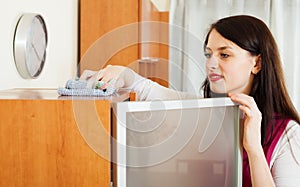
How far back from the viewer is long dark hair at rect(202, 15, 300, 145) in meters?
1.37

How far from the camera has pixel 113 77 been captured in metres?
1.29

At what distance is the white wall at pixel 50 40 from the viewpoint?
1264 millimetres

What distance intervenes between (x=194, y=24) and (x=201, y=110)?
2330 millimetres

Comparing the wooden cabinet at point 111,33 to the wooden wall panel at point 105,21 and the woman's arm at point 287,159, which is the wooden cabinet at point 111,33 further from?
the woman's arm at point 287,159

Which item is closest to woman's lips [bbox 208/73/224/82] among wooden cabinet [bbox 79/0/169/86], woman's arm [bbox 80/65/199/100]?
woman's arm [bbox 80/65/199/100]

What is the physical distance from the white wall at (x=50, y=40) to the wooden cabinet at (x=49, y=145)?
0.33 meters

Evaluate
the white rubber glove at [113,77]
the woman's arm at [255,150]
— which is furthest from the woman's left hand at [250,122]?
the white rubber glove at [113,77]

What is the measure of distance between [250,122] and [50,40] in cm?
87

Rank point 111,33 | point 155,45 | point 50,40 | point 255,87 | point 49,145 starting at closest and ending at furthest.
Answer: point 49,145 < point 255,87 < point 50,40 < point 111,33 < point 155,45

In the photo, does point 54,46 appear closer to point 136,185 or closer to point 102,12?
point 102,12

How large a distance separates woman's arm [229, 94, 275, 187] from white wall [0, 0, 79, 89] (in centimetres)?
71

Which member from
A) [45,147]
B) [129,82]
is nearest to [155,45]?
[129,82]

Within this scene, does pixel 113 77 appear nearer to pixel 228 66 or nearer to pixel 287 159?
pixel 228 66

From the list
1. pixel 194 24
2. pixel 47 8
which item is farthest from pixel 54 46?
pixel 194 24
